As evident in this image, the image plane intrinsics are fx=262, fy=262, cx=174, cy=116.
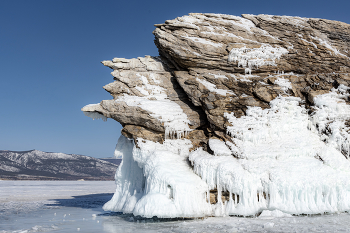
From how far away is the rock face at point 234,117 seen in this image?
15742 millimetres

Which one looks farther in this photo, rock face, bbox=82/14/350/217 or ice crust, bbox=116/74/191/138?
ice crust, bbox=116/74/191/138

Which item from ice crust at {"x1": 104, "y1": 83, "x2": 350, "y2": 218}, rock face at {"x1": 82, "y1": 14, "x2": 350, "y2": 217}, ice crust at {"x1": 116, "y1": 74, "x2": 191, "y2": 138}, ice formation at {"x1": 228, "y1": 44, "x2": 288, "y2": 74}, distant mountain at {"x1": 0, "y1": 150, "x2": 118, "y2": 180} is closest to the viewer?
ice crust at {"x1": 104, "y1": 83, "x2": 350, "y2": 218}

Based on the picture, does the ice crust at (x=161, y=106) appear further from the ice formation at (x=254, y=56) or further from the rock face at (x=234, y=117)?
the ice formation at (x=254, y=56)

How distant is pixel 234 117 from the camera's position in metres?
18.8


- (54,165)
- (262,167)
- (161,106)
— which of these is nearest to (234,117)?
(262,167)

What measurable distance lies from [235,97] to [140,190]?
33.1 feet

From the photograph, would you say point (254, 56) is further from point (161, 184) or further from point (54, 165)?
point (54, 165)

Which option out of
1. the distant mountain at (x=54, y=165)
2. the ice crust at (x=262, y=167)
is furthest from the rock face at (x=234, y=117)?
the distant mountain at (x=54, y=165)

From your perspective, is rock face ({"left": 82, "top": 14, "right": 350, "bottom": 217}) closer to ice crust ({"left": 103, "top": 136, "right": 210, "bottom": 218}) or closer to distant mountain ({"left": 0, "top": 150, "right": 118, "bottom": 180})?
ice crust ({"left": 103, "top": 136, "right": 210, "bottom": 218})

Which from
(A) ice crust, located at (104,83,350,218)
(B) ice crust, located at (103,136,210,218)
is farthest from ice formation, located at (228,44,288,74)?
(B) ice crust, located at (103,136,210,218)

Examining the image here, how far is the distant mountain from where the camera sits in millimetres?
130375

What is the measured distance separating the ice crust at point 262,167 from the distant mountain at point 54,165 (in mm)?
116912

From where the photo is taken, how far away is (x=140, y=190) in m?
20.0

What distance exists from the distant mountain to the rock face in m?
114
